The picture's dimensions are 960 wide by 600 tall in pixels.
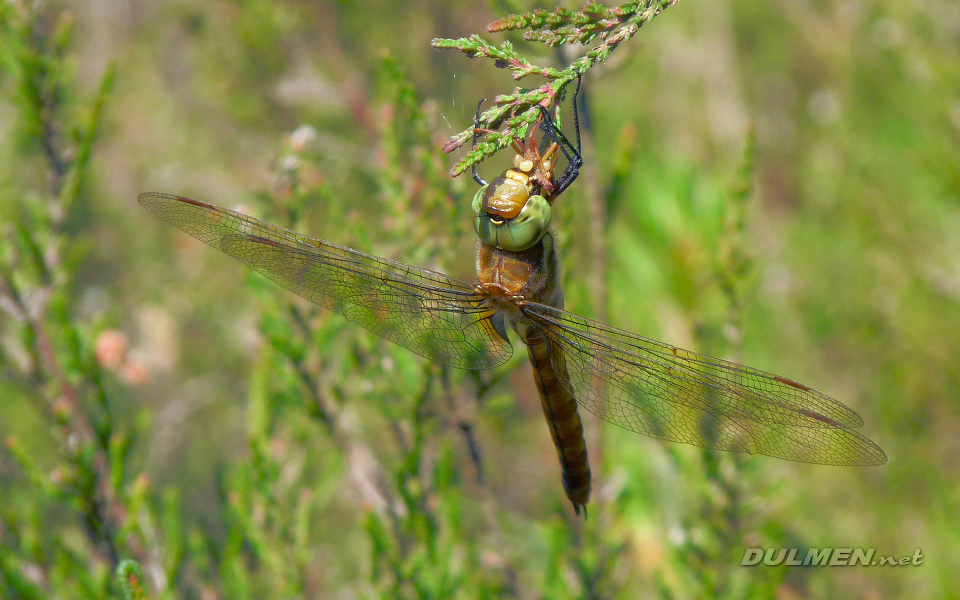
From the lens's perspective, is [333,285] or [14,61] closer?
[333,285]

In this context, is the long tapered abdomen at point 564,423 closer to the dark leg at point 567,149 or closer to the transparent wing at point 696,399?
the transparent wing at point 696,399

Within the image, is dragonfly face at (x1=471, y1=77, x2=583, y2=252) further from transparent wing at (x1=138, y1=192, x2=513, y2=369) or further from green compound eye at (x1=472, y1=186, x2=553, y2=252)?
transparent wing at (x1=138, y1=192, x2=513, y2=369)

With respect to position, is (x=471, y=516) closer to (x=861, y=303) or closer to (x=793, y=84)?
(x=861, y=303)

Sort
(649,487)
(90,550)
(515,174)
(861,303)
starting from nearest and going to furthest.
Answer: (515,174) → (90,550) → (649,487) → (861,303)

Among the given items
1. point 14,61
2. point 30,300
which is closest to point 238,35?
point 14,61

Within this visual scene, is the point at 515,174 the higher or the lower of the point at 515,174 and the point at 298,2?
the lower

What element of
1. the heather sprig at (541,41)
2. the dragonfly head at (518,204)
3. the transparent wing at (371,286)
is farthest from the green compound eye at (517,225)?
the heather sprig at (541,41)

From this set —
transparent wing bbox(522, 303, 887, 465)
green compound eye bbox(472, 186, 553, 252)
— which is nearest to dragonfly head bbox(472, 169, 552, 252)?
green compound eye bbox(472, 186, 553, 252)

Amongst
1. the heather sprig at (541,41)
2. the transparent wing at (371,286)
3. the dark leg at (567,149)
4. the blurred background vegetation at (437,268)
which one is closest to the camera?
the heather sprig at (541,41)
